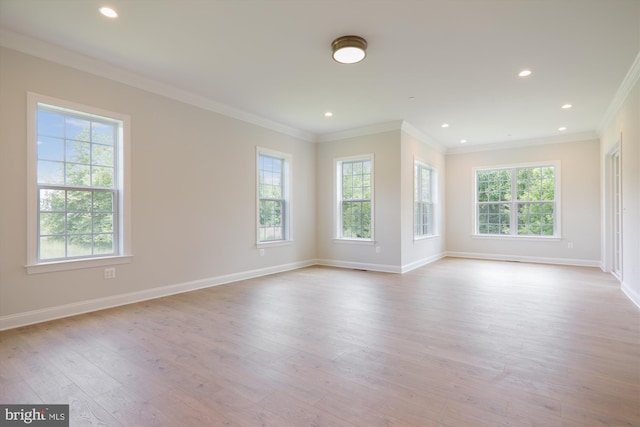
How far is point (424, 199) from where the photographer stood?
7.59 meters

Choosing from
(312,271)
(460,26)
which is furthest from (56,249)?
(460,26)

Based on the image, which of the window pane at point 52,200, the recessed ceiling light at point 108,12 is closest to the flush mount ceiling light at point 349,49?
the recessed ceiling light at point 108,12

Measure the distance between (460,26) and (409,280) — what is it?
381 cm

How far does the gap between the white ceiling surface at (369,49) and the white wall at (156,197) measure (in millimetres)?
399

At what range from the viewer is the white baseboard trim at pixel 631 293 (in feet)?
12.9

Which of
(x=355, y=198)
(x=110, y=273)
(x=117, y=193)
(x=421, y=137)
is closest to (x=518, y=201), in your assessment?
(x=421, y=137)

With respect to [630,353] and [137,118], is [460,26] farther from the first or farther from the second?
[137,118]

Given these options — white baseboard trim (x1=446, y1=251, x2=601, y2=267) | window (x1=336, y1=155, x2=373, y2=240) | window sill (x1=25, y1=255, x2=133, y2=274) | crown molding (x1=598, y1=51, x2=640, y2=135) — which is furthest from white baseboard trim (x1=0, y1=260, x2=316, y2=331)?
crown molding (x1=598, y1=51, x2=640, y2=135)

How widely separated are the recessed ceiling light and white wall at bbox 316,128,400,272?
4.64m

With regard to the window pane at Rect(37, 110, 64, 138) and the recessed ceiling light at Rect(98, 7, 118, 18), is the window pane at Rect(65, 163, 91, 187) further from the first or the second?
the recessed ceiling light at Rect(98, 7, 118, 18)

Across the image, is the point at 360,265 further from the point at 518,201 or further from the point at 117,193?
the point at 117,193

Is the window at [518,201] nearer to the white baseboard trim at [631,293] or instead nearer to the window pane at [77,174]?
the white baseboard trim at [631,293]

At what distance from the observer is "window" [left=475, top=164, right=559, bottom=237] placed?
742 centimetres

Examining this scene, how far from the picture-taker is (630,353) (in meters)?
2.62
